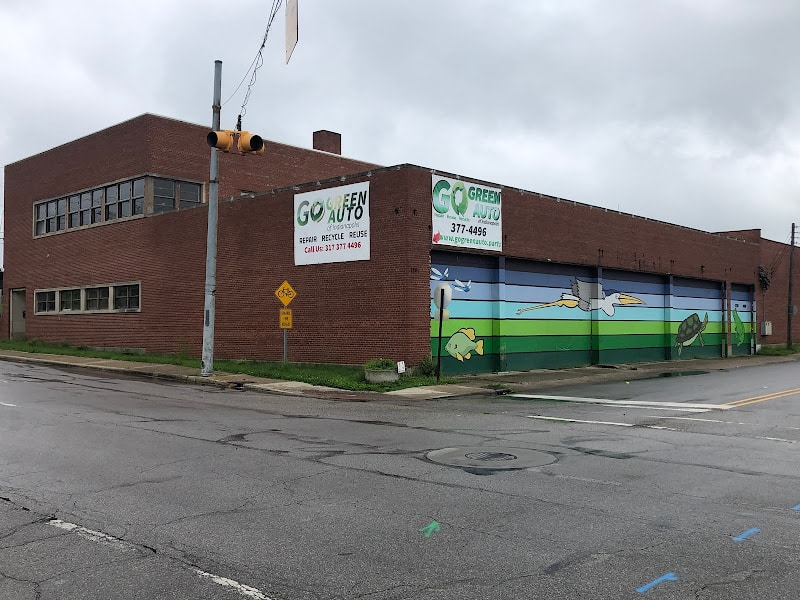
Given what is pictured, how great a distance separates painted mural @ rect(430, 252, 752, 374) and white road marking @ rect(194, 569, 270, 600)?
51.1 feet

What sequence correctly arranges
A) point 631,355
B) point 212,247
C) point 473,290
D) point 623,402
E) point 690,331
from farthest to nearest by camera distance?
point 690,331 → point 631,355 → point 473,290 → point 212,247 → point 623,402

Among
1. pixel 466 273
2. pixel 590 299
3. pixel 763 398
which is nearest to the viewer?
pixel 763 398

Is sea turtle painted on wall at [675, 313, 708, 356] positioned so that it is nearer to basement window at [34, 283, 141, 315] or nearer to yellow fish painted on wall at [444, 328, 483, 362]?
yellow fish painted on wall at [444, 328, 483, 362]

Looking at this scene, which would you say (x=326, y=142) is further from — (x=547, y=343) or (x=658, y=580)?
(x=658, y=580)

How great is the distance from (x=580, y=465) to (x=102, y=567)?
226 inches

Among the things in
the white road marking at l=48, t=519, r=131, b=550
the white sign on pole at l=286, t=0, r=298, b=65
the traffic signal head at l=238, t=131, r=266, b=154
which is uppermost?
the white sign on pole at l=286, t=0, r=298, b=65

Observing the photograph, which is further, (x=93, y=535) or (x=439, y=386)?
(x=439, y=386)

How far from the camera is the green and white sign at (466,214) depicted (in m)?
22.6

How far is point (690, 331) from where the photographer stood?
36.0 metres

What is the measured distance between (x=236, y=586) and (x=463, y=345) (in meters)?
19.4

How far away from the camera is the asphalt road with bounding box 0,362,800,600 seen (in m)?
4.77

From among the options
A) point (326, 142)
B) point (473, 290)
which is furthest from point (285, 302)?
point (326, 142)

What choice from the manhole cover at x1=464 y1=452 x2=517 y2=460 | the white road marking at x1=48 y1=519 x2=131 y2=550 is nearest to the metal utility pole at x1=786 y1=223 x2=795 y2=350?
the manhole cover at x1=464 y1=452 x2=517 y2=460

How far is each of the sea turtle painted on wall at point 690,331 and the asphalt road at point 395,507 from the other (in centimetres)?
2315
